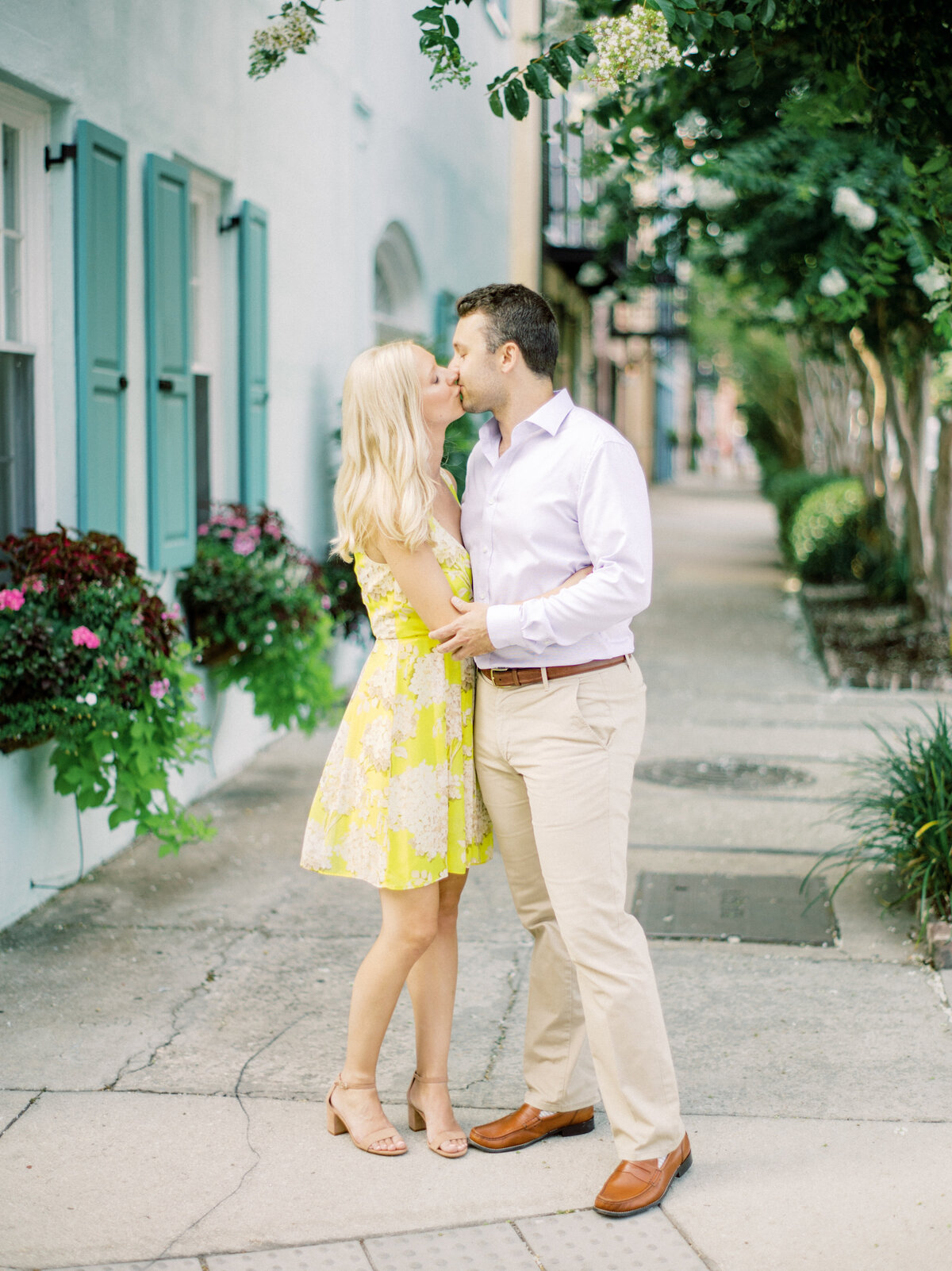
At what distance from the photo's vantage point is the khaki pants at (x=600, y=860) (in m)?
3.12

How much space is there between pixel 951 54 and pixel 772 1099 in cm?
315

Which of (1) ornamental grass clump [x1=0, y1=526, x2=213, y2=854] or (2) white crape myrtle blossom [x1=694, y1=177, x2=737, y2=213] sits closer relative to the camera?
(1) ornamental grass clump [x1=0, y1=526, x2=213, y2=854]

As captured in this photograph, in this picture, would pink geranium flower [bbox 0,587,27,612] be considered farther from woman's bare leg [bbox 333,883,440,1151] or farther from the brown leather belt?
the brown leather belt

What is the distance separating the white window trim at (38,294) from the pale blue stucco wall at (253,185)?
0.6 inches

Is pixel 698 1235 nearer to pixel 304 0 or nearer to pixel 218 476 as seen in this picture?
pixel 304 0

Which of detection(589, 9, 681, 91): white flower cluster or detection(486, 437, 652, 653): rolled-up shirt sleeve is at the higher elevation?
detection(589, 9, 681, 91): white flower cluster

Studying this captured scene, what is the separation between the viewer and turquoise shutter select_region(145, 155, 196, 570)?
5.96 metres

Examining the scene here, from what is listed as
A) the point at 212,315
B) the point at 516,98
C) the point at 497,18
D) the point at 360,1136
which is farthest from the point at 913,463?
the point at 360,1136

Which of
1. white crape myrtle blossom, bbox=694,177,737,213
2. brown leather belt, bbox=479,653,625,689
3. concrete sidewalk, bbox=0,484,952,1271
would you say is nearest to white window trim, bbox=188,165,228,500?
concrete sidewalk, bbox=0,484,952,1271

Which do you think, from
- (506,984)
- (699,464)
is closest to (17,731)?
(506,984)

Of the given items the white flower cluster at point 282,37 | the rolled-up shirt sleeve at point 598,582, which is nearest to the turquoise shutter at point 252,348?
the white flower cluster at point 282,37

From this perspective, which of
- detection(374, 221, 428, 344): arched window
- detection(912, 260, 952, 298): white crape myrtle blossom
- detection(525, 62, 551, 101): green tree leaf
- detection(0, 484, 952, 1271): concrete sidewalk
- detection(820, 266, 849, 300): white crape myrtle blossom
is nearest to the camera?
detection(0, 484, 952, 1271): concrete sidewalk

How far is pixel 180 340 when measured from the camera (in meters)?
6.31

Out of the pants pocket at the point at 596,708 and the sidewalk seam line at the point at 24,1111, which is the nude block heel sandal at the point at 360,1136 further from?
the pants pocket at the point at 596,708
